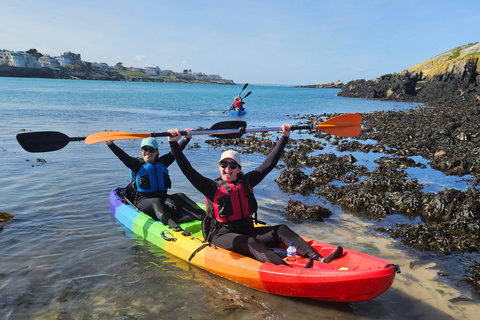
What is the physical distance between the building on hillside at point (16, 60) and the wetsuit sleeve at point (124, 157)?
446 ft

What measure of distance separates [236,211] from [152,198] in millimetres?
2223

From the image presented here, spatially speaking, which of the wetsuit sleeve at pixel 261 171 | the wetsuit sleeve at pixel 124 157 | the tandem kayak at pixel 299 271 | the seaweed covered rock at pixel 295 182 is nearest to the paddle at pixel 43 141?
the wetsuit sleeve at pixel 124 157

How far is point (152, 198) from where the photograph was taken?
627 centimetres

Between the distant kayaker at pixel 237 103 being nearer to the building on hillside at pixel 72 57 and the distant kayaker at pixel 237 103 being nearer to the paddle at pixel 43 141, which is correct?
the paddle at pixel 43 141

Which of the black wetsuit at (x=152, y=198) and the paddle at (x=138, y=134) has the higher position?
the paddle at (x=138, y=134)

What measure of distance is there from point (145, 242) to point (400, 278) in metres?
4.07

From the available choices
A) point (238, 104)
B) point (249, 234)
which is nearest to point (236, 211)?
point (249, 234)

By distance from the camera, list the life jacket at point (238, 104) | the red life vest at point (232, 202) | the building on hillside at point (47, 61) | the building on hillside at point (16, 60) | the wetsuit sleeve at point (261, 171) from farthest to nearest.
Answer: the building on hillside at point (47, 61) → the building on hillside at point (16, 60) → the life jacket at point (238, 104) → the wetsuit sleeve at point (261, 171) → the red life vest at point (232, 202)

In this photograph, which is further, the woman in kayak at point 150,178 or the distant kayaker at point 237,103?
the distant kayaker at point 237,103

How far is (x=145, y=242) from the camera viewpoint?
602 cm

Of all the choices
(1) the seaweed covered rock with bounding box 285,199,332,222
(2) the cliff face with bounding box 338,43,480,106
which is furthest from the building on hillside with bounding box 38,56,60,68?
(1) the seaweed covered rock with bounding box 285,199,332,222

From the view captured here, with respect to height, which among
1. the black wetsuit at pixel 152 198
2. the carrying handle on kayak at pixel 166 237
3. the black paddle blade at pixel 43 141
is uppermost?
the black paddle blade at pixel 43 141

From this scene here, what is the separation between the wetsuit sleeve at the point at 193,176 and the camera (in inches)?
177

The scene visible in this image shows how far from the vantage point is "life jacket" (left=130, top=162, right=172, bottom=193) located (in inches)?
245
